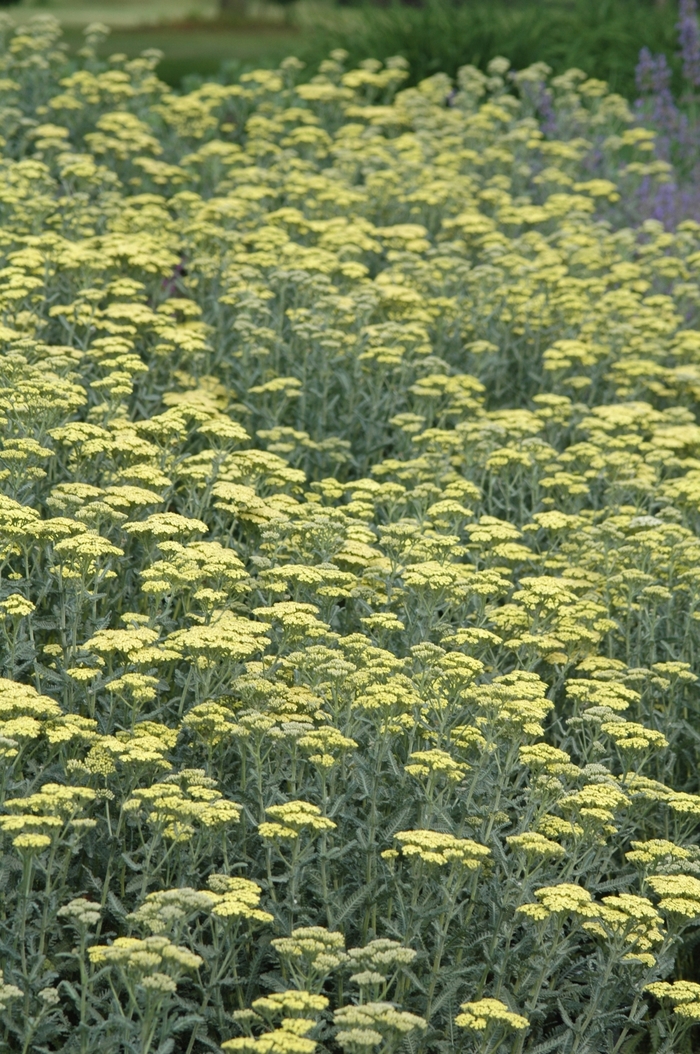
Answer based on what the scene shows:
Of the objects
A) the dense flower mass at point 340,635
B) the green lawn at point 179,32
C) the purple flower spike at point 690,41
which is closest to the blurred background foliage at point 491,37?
the green lawn at point 179,32

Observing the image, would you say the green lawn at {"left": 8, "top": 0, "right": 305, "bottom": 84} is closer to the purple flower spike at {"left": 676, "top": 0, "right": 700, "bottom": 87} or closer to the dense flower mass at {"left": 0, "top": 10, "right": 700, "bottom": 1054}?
the purple flower spike at {"left": 676, "top": 0, "right": 700, "bottom": 87}

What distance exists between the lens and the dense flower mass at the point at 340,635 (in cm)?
482

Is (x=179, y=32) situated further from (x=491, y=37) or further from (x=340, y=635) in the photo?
(x=340, y=635)

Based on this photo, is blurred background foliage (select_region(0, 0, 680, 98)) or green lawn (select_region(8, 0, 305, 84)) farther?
green lawn (select_region(8, 0, 305, 84))

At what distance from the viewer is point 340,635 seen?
654cm

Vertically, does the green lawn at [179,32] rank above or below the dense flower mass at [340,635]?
above

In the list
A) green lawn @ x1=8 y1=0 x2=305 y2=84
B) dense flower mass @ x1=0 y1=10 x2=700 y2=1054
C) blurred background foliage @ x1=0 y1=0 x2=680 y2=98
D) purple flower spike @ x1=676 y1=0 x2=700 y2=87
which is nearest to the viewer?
dense flower mass @ x1=0 y1=10 x2=700 y2=1054

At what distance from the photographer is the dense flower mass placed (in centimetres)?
482

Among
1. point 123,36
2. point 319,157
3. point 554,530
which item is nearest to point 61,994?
point 554,530

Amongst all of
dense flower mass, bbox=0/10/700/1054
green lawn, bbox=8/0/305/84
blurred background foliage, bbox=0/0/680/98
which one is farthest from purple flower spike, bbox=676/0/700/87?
green lawn, bbox=8/0/305/84

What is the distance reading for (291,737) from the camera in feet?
16.5

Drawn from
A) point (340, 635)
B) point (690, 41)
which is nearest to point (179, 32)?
point (690, 41)

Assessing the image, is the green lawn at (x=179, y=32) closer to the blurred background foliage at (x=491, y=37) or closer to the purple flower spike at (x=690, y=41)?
the blurred background foliage at (x=491, y=37)

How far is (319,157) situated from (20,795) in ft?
28.0
